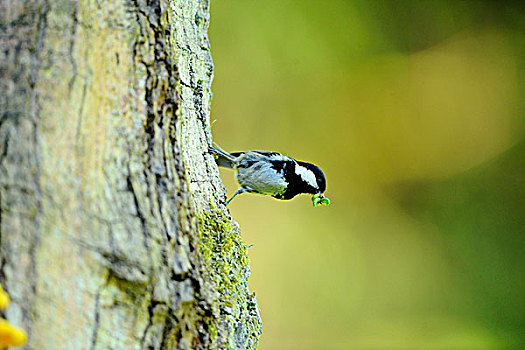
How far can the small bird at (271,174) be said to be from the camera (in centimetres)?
208

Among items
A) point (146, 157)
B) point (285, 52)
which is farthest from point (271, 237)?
point (146, 157)

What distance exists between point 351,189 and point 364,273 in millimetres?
621

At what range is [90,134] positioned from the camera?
795 millimetres

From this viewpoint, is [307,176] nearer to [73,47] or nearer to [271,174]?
[271,174]

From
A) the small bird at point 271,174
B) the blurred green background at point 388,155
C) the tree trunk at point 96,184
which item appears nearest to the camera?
the tree trunk at point 96,184

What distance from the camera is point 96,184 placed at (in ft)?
2.56

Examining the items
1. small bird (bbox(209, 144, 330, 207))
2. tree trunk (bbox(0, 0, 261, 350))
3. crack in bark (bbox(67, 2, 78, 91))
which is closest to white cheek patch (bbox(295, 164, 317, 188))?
small bird (bbox(209, 144, 330, 207))

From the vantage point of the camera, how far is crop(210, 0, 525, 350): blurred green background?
359 cm

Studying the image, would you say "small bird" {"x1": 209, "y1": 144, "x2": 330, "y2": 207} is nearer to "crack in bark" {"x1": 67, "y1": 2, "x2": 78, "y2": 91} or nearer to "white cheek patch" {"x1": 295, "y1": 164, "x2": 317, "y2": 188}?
"white cheek patch" {"x1": 295, "y1": 164, "x2": 317, "y2": 188}

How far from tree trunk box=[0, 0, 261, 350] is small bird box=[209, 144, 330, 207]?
45.3 inches

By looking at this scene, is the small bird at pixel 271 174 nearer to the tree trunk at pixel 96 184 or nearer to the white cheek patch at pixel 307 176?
the white cheek patch at pixel 307 176

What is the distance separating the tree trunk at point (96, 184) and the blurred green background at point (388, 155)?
2.63 metres

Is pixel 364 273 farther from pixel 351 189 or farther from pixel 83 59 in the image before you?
pixel 83 59

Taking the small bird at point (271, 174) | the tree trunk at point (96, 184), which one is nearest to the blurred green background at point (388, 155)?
the small bird at point (271, 174)
